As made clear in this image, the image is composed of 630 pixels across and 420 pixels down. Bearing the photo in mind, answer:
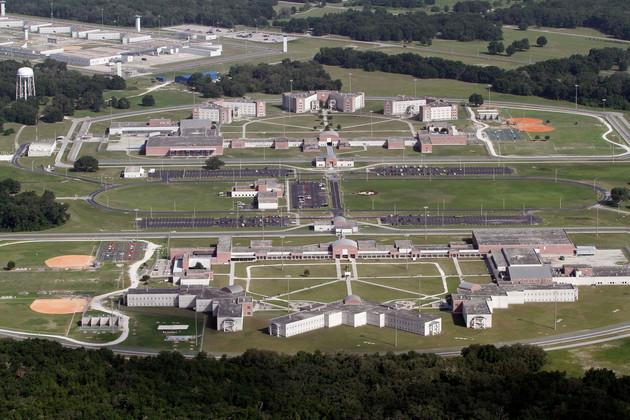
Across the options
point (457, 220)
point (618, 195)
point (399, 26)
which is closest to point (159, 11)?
point (399, 26)

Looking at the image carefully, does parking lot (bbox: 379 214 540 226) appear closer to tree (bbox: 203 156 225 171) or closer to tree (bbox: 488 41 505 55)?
tree (bbox: 203 156 225 171)

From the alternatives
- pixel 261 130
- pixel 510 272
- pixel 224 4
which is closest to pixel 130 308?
Result: pixel 510 272

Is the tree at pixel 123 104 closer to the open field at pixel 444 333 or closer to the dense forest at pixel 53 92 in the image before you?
the dense forest at pixel 53 92

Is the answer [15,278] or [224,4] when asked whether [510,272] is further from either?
[224,4]

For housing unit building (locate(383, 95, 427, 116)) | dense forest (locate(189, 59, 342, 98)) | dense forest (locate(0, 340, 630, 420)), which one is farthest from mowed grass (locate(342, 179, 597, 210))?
dense forest (locate(189, 59, 342, 98))

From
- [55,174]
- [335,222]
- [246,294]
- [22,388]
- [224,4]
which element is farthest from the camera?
[224,4]
